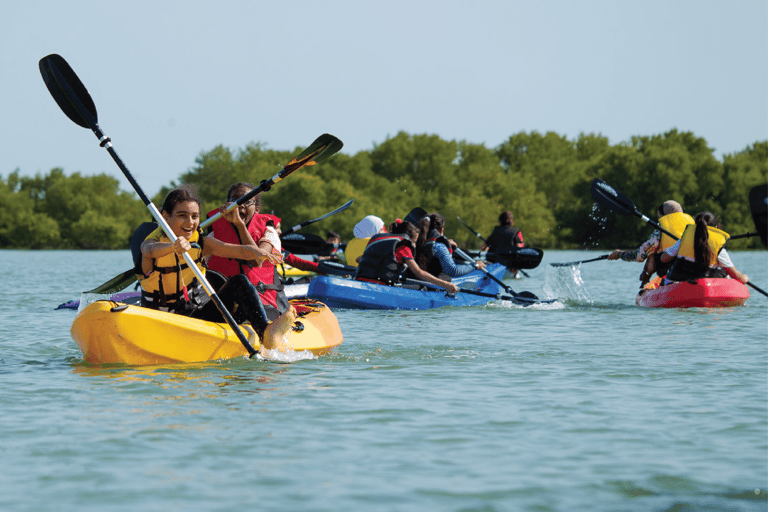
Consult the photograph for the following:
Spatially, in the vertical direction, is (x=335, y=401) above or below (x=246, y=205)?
below

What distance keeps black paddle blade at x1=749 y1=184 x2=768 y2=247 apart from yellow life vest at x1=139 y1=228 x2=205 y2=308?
3251mm

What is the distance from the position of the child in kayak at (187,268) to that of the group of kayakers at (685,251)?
589cm

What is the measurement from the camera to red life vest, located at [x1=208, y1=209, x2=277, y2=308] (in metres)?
6.40

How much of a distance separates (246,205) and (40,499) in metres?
3.31

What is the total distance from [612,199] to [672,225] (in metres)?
1.57

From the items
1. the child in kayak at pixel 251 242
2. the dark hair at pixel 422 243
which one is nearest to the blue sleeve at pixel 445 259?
the dark hair at pixel 422 243

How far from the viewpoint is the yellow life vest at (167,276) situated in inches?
234

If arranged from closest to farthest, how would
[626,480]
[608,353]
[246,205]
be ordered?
[626,480] → [246,205] → [608,353]

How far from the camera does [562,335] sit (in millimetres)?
8672

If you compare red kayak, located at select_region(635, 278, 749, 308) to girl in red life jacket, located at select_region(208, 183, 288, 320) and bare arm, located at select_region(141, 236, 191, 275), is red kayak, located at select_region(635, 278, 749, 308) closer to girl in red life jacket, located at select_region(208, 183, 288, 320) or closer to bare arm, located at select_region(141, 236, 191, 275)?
girl in red life jacket, located at select_region(208, 183, 288, 320)

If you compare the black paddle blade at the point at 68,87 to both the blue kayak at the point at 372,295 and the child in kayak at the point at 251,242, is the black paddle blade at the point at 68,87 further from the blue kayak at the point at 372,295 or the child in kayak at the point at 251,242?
the blue kayak at the point at 372,295

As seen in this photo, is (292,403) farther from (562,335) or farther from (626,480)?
(562,335)

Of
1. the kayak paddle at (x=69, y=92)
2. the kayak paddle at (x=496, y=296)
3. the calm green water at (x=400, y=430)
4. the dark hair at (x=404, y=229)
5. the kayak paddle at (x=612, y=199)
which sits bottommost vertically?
the calm green water at (x=400, y=430)

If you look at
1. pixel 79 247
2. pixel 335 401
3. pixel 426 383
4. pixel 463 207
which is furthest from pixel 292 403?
pixel 79 247
